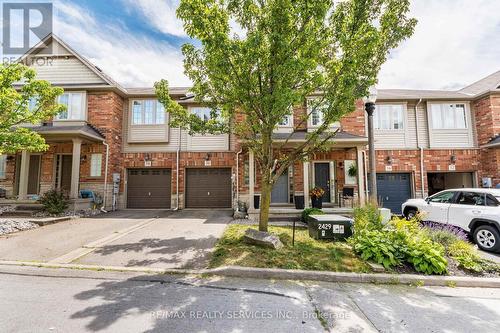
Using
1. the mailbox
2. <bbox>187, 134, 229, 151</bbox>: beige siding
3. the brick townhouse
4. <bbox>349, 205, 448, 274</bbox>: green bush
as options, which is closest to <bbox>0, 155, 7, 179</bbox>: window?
the brick townhouse

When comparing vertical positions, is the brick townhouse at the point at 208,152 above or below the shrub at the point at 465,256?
above

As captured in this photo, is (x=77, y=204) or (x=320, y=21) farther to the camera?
(x=77, y=204)

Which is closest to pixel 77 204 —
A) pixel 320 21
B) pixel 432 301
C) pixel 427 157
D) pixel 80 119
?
pixel 80 119

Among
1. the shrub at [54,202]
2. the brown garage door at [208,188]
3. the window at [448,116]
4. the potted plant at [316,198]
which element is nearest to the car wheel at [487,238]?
the potted plant at [316,198]

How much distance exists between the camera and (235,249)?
216 inches

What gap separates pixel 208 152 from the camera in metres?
12.8

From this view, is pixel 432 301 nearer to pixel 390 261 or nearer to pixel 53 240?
pixel 390 261

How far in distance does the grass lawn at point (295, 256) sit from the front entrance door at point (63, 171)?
1116 centimetres

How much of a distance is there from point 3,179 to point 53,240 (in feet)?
32.7

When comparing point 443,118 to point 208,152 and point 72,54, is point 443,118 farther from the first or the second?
point 72,54

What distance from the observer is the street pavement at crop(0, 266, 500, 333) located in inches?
111

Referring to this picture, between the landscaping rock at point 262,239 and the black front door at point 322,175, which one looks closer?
the landscaping rock at point 262,239

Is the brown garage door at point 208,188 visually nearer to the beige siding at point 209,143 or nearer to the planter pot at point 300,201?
the beige siding at point 209,143

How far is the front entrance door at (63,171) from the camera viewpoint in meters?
12.5
